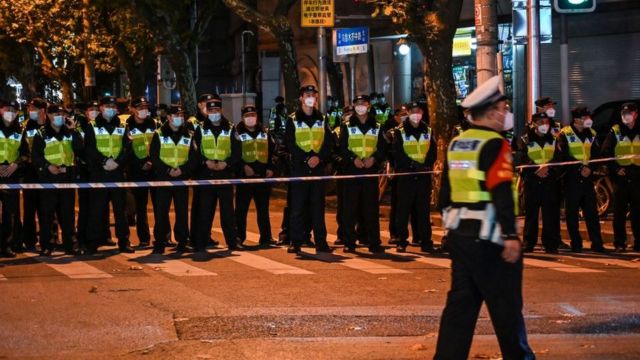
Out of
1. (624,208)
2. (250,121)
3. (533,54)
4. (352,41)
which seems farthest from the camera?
(352,41)

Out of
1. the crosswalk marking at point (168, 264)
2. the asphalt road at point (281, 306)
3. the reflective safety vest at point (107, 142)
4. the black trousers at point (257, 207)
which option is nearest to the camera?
the asphalt road at point (281, 306)

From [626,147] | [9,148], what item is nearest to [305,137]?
[9,148]

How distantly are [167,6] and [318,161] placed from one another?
15.9m

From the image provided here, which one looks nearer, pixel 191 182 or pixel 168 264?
pixel 168 264

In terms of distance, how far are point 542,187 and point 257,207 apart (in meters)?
3.63

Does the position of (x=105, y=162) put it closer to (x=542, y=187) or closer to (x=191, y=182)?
(x=191, y=182)

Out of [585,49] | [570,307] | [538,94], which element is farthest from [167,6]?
[570,307]

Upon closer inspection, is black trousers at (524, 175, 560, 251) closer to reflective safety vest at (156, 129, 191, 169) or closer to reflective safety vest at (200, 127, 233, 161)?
reflective safety vest at (200, 127, 233, 161)

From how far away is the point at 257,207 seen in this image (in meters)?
15.2

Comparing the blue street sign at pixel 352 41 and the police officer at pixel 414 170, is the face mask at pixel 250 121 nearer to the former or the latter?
the police officer at pixel 414 170

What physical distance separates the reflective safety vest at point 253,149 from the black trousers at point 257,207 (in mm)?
350

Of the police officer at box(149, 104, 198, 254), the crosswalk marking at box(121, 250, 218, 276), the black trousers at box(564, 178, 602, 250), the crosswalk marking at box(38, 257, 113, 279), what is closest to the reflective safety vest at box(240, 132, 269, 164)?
the police officer at box(149, 104, 198, 254)

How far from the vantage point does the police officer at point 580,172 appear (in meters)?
14.5

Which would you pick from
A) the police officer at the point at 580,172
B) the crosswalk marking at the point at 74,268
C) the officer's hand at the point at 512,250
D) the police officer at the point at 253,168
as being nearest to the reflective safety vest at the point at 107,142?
the crosswalk marking at the point at 74,268
